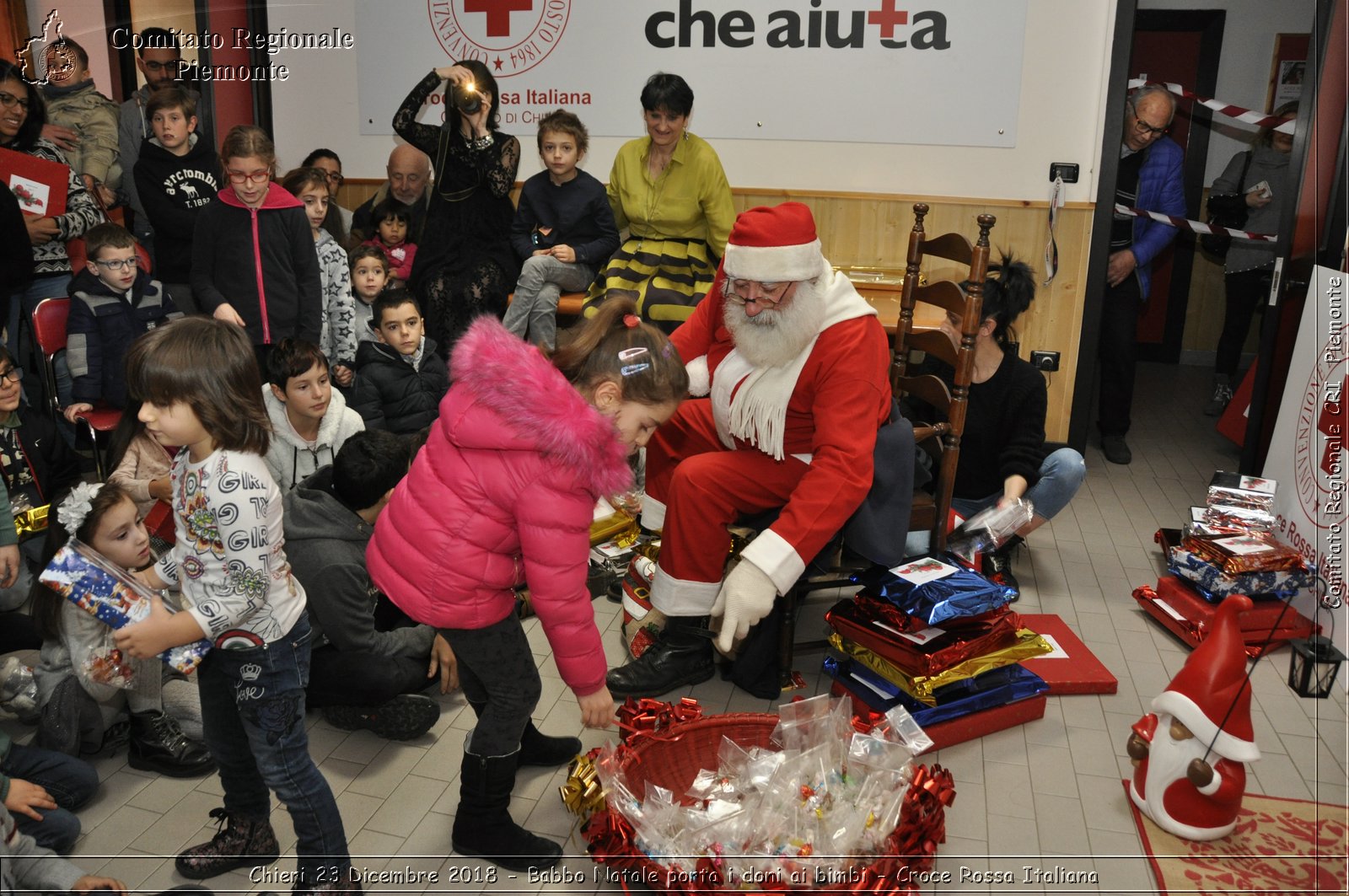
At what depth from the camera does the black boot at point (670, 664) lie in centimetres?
293

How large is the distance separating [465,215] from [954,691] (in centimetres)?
290

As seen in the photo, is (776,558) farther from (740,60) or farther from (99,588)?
(740,60)

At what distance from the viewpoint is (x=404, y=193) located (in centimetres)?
493

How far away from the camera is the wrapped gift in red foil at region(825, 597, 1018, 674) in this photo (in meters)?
2.63

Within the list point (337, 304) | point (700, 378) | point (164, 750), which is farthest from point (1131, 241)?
point (164, 750)

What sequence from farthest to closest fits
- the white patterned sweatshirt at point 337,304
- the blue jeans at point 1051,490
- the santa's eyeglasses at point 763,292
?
the white patterned sweatshirt at point 337,304 < the blue jeans at point 1051,490 < the santa's eyeglasses at point 763,292

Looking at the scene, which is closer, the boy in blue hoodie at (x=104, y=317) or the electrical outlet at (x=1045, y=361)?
the boy in blue hoodie at (x=104, y=317)

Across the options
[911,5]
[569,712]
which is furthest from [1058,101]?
[569,712]

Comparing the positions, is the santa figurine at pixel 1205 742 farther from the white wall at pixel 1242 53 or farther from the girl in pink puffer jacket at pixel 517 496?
the white wall at pixel 1242 53

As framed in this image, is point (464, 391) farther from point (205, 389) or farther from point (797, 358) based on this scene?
point (797, 358)

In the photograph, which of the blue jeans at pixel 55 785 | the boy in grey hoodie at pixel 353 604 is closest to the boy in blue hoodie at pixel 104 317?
the boy in grey hoodie at pixel 353 604

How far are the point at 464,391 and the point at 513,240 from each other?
103 inches

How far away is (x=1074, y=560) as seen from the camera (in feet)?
12.7

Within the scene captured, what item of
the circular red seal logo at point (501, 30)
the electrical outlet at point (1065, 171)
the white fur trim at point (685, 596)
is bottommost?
the white fur trim at point (685, 596)
